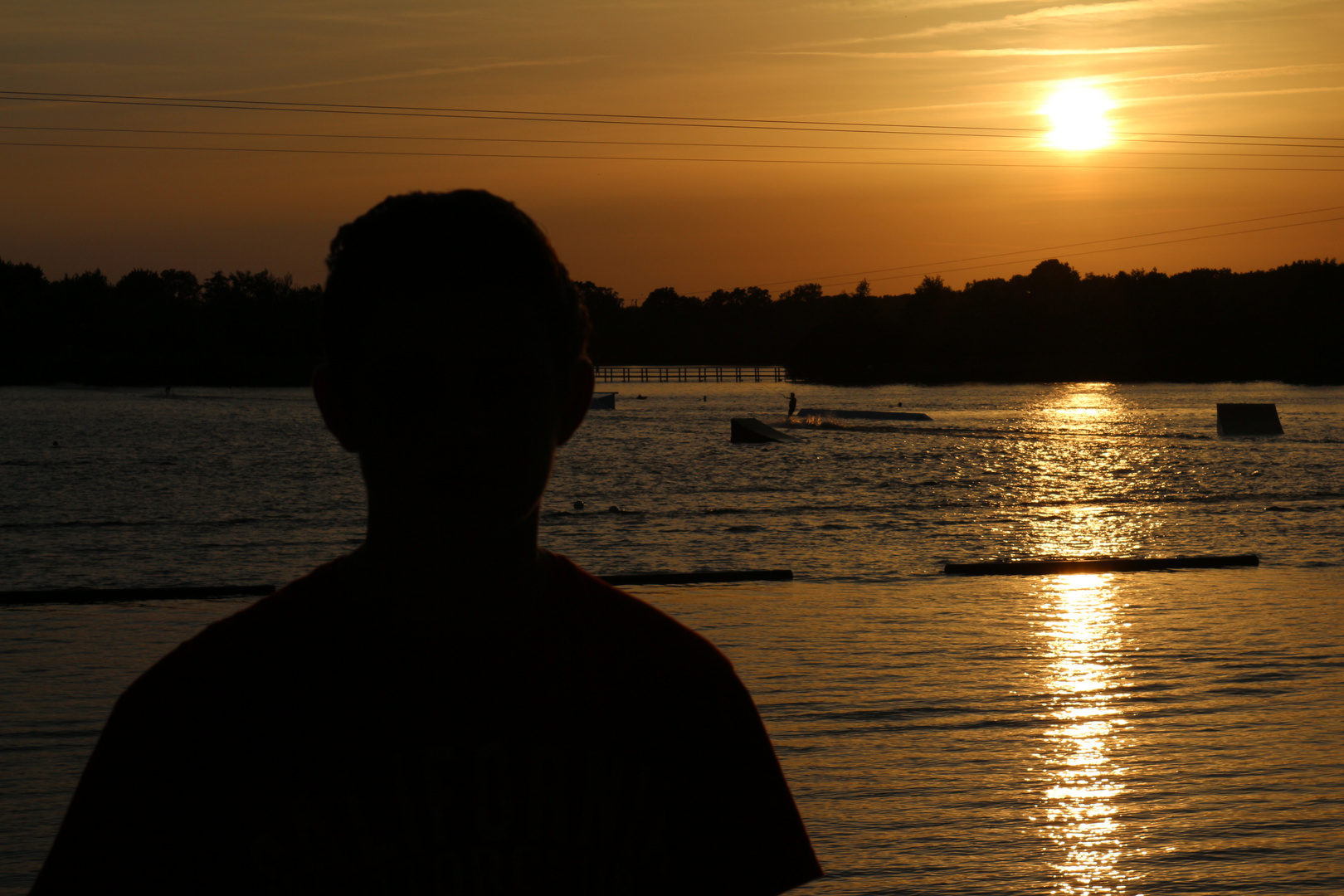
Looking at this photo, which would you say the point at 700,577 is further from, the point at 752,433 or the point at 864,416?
the point at 864,416

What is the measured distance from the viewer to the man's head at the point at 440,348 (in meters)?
1.44

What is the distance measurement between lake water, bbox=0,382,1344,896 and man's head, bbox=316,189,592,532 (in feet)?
0.15

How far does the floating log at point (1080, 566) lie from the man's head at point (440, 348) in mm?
13304

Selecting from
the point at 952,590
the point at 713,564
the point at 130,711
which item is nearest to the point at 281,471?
the point at 713,564

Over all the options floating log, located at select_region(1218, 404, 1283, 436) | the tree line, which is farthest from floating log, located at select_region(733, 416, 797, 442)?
the tree line

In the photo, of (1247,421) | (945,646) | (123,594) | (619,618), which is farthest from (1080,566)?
(1247,421)

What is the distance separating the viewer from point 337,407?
4.85 feet

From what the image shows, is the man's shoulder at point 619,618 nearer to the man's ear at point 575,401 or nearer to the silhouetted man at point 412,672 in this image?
the silhouetted man at point 412,672

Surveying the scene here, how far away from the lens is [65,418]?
3039 inches

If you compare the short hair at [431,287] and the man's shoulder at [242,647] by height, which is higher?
the short hair at [431,287]

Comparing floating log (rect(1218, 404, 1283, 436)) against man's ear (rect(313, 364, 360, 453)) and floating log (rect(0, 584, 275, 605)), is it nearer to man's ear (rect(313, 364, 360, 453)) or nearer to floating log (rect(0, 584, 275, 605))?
floating log (rect(0, 584, 275, 605))

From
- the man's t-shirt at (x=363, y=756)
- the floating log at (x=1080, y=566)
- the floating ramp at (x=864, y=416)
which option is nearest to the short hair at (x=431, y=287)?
the man's t-shirt at (x=363, y=756)

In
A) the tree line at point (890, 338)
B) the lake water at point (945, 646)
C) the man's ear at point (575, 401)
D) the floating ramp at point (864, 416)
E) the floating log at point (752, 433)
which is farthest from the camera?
the tree line at point (890, 338)

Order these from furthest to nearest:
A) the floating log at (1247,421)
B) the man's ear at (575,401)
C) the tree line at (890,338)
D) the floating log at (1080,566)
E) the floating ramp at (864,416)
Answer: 1. the tree line at (890,338)
2. the floating ramp at (864,416)
3. the floating log at (1247,421)
4. the floating log at (1080,566)
5. the man's ear at (575,401)
